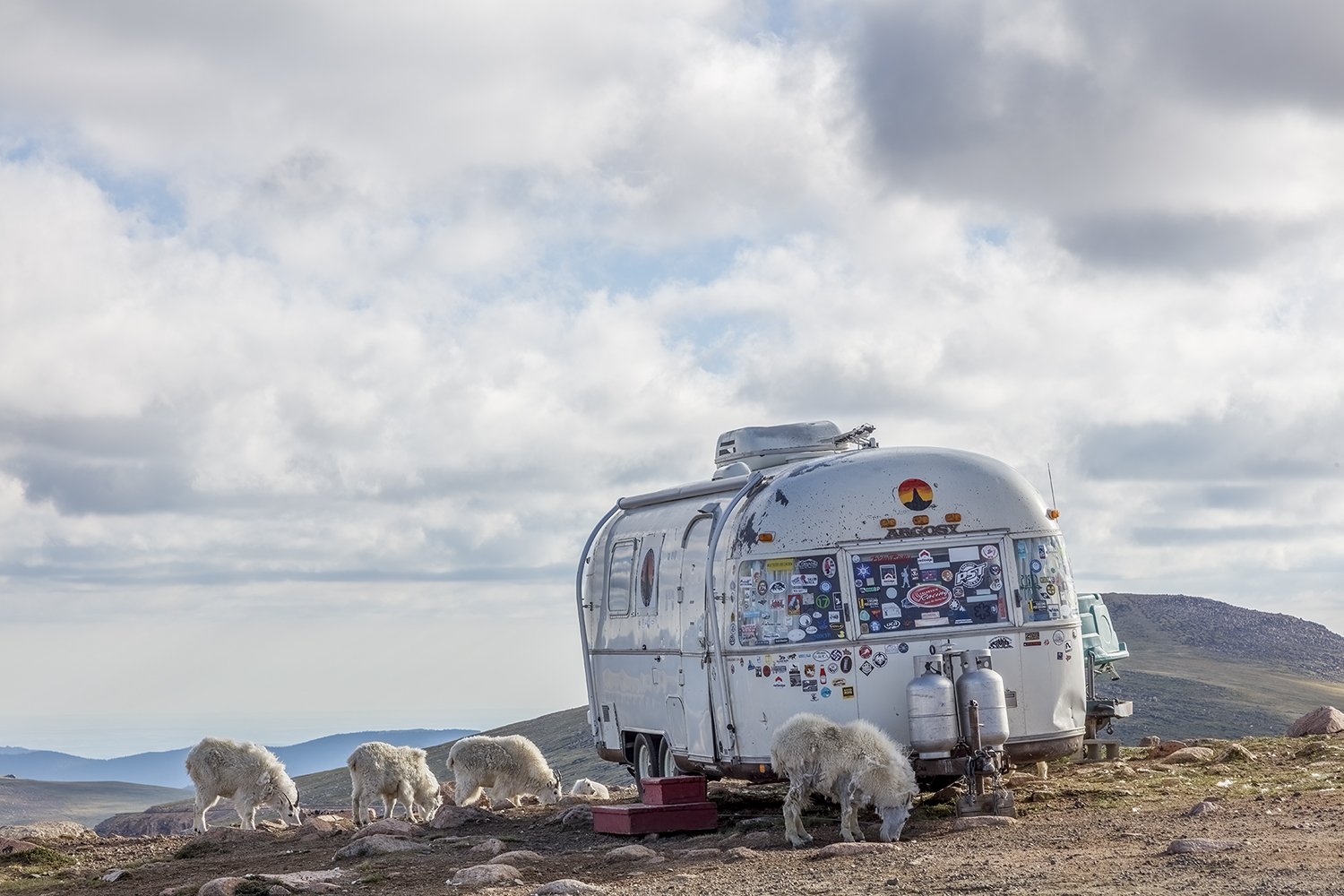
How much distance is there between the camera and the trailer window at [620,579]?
65.3ft

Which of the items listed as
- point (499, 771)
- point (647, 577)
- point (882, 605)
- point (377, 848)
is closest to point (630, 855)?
point (377, 848)

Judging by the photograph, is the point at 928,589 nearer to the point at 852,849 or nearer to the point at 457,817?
the point at 852,849

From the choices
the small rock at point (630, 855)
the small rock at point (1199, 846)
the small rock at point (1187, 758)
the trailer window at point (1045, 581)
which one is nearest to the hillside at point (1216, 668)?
the small rock at point (1187, 758)

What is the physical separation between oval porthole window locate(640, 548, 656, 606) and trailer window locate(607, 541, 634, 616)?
37 cm

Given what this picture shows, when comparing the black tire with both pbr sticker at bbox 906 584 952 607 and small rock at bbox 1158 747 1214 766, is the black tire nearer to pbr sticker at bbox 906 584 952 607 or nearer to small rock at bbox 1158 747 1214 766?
pbr sticker at bbox 906 584 952 607

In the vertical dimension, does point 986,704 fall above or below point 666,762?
above

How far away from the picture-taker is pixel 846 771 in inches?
583

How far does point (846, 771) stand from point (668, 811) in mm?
2714

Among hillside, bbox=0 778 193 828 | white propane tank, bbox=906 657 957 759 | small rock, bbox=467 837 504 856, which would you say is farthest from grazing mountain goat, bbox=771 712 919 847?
hillside, bbox=0 778 193 828

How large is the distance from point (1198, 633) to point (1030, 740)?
205ft

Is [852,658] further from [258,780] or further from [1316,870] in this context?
[258,780]

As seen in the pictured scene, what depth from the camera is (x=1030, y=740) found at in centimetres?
1612

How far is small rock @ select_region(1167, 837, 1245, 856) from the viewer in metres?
12.7

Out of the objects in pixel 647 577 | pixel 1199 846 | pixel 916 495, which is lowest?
pixel 1199 846
